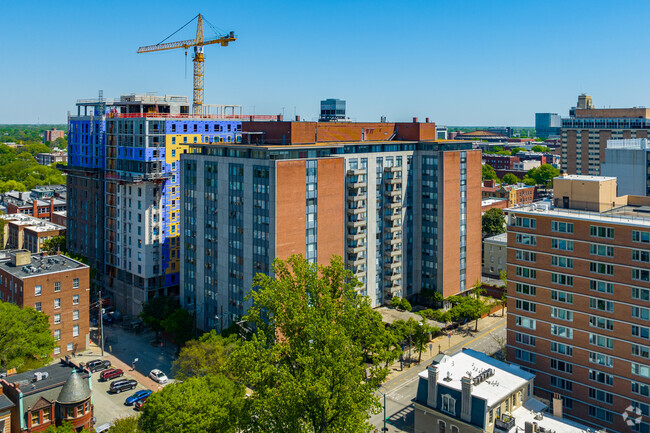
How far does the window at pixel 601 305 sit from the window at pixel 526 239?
34.0 feet

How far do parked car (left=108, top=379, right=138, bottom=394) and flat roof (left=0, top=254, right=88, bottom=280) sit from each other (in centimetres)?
2449

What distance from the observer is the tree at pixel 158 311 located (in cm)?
10300

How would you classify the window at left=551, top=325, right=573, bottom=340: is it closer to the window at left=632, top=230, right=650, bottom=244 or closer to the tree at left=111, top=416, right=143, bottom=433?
the window at left=632, top=230, right=650, bottom=244

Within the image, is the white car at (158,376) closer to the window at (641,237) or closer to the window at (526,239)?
the window at (526,239)

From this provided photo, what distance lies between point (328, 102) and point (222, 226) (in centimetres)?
7530

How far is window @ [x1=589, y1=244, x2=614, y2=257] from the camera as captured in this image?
69.0 metres

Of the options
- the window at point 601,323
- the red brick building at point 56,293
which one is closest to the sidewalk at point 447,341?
the window at point 601,323

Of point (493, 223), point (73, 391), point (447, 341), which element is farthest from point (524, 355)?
point (493, 223)

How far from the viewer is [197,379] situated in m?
61.2

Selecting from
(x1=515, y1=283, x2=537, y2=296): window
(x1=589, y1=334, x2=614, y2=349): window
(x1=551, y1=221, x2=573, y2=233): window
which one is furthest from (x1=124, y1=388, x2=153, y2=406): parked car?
(x1=551, y1=221, x2=573, y2=233): window

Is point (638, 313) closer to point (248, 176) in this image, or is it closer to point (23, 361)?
point (248, 176)

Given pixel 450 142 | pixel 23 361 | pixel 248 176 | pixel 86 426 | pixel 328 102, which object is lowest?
pixel 86 426

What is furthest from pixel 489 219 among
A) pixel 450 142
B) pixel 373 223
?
pixel 373 223

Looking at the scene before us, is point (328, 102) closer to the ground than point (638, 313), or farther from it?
farther from it
